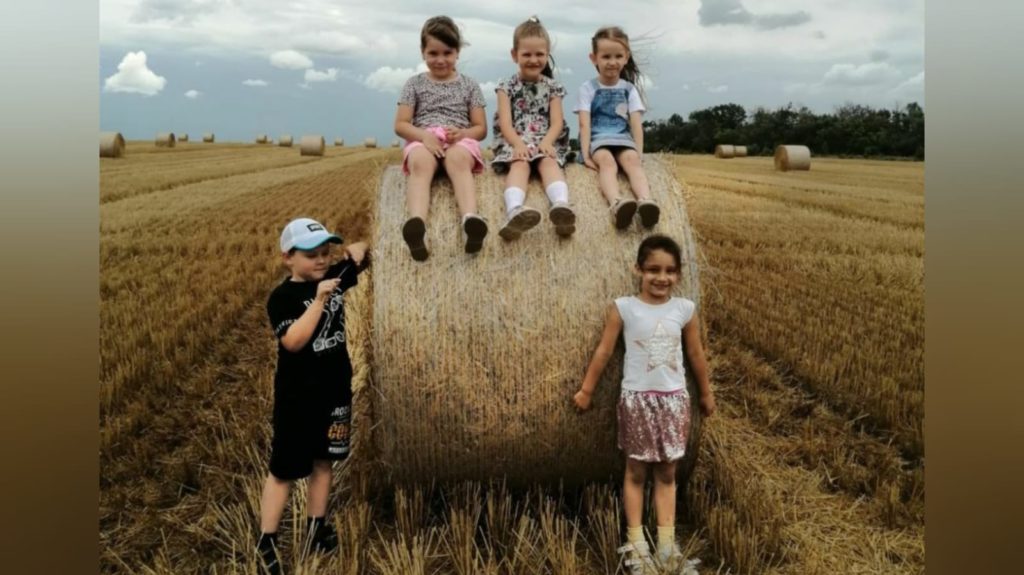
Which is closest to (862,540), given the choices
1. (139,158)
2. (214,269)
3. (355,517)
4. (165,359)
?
(355,517)

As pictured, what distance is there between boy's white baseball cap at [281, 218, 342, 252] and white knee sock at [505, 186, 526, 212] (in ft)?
2.98

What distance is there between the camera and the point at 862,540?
13.1ft

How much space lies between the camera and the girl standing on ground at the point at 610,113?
444 centimetres

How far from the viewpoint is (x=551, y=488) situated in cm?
421

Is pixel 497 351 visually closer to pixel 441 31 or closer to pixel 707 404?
pixel 707 404

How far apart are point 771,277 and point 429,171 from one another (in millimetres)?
6107

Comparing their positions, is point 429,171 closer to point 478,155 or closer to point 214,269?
point 478,155

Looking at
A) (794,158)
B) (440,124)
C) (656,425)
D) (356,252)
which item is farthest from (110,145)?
(656,425)

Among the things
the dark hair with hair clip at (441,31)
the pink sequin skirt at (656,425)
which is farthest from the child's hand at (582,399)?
the dark hair with hair clip at (441,31)

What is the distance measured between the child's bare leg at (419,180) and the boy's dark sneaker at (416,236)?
0.39ft

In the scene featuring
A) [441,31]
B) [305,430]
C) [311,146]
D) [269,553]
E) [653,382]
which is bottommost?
[269,553]

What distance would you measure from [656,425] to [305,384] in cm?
160

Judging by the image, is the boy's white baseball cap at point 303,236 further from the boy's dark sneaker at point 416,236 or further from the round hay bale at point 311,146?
the round hay bale at point 311,146

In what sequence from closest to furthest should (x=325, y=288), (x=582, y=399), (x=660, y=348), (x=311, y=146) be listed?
(x=325, y=288) → (x=660, y=348) → (x=582, y=399) → (x=311, y=146)
